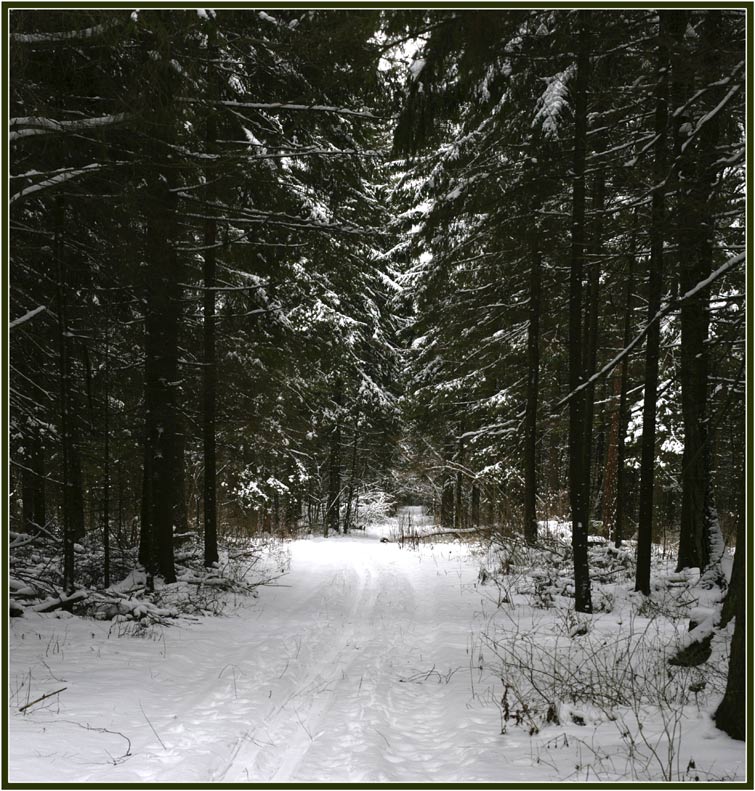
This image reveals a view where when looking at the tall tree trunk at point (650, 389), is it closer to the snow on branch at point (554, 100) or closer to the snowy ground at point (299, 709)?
the snow on branch at point (554, 100)

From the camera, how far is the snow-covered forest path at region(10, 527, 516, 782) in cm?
380

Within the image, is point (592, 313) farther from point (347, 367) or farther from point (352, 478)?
point (352, 478)

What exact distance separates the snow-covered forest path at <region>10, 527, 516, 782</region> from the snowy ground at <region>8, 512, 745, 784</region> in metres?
0.02

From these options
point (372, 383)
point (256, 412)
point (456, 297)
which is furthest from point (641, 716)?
point (372, 383)

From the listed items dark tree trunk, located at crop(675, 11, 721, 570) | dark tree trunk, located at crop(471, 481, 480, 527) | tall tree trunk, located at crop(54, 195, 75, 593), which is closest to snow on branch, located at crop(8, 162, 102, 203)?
tall tree trunk, located at crop(54, 195, 75, 593)

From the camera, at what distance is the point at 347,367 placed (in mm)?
16688

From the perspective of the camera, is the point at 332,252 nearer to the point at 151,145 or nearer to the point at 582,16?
the point at 151,145

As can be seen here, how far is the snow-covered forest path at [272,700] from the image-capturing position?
3797mm

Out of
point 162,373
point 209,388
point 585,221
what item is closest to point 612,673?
point 585,221

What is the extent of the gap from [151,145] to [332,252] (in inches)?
143

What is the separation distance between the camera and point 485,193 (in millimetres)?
11000

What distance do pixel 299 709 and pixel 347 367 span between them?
12.3 metres

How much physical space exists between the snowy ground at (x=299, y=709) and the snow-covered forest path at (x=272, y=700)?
0.7 inches

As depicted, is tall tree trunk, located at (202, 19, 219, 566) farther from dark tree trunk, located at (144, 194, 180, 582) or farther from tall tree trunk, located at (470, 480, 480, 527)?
tall tree trunk, located at (470, 480, 480, 527)
